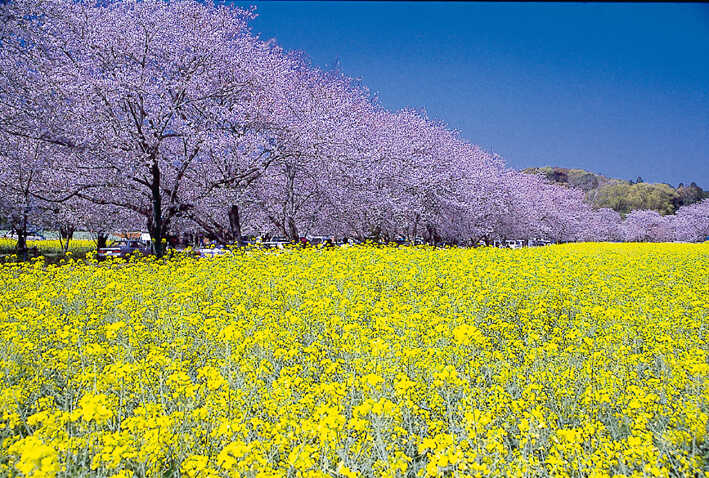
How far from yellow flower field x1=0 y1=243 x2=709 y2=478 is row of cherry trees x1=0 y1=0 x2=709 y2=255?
614 centimetres

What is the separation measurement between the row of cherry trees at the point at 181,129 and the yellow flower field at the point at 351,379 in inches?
242

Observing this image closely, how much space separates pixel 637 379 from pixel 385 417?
2.67m

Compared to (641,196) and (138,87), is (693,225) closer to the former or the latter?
(641,196)

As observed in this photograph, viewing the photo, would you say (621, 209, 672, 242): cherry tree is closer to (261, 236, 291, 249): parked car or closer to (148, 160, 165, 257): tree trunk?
(261, 236, 291, 249): parked car

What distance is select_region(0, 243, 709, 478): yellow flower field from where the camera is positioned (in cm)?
310

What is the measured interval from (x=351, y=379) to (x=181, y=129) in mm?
12145

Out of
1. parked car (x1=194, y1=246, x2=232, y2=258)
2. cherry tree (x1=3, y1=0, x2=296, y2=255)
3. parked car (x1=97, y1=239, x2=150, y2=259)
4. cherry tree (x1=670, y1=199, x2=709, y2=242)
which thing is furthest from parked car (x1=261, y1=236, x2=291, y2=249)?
cherry tree (x1=670, y1=199, x2=709, y2=242)

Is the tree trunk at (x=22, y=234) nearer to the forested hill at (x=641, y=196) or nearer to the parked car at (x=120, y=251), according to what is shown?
the parked car at (x=120, y=251)

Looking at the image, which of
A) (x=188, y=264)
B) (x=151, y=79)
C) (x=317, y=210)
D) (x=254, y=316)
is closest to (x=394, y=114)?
(x=317, y=210)

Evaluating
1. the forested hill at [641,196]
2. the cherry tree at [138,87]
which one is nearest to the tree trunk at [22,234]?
the cherry tree at [138,87]

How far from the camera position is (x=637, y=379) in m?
4.46

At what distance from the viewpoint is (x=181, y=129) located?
555 inches

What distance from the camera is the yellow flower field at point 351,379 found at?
310 cm

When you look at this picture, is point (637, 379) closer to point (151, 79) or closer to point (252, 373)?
point (252, 373)
